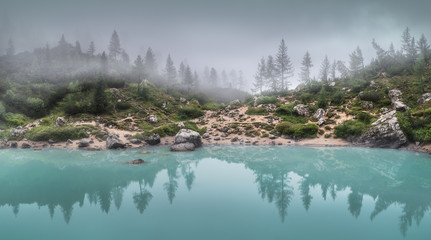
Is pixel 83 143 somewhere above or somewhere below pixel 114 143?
above

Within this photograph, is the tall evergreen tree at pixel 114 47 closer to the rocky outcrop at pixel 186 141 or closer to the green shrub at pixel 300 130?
the rocky outcrop at pixel 186 141

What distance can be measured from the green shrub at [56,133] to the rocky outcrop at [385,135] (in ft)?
131

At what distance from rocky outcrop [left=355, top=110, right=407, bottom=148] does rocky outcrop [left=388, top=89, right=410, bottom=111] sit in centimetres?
895

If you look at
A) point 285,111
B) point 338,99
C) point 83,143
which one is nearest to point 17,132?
point 83,143

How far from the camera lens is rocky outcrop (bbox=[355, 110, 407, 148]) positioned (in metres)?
25.6

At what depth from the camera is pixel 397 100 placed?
122 ft

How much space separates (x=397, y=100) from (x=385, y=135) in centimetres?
1678

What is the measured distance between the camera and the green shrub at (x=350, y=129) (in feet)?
95.2

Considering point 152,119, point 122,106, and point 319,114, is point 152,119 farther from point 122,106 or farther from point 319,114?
point 319,114

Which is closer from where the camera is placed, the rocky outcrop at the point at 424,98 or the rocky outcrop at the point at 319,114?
the rocky outcrop at the point at 424,98

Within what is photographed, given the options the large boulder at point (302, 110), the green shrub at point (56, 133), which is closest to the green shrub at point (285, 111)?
the large boulder at point (302, 110)

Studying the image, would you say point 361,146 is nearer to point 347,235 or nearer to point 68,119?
point 347,235

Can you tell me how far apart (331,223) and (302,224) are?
3.81ft

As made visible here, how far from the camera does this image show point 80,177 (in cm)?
1452
